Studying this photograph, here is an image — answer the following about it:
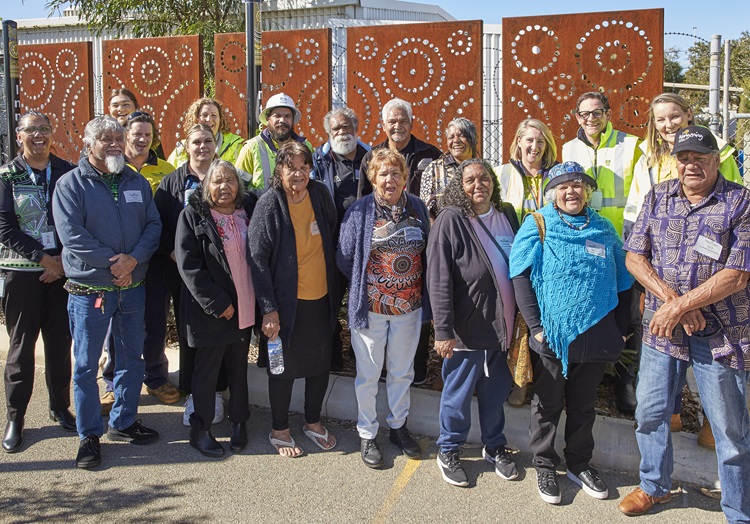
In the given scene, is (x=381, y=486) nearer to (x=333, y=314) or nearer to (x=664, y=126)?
(x=333, y=314)

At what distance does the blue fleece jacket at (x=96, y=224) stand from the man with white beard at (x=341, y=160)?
135 centimetres

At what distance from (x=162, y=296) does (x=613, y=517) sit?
11.5 feet

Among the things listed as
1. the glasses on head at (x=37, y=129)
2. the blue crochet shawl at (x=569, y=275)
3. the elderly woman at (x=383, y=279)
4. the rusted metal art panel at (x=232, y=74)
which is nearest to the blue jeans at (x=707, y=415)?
the blue crochet shawl at (x=569, y=275)

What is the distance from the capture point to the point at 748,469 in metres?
3.47

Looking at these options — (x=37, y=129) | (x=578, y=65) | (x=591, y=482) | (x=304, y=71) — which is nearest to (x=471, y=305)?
(x=591, y=482)

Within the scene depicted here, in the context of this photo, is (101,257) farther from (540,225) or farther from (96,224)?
(540,225)

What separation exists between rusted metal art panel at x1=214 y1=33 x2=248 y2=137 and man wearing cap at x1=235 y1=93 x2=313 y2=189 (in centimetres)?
254

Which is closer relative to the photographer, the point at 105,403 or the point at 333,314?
the point at 333,314

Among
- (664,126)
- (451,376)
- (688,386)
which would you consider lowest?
(688,386)

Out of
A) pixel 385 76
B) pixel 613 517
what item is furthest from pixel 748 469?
pixel 385 76

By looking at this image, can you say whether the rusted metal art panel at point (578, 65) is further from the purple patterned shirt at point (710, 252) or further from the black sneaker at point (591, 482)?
the black sneaker at point (591, 482)

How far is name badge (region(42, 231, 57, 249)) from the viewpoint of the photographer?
4.57m

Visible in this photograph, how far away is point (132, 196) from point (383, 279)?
1.77 m

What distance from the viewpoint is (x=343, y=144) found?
511 cm
